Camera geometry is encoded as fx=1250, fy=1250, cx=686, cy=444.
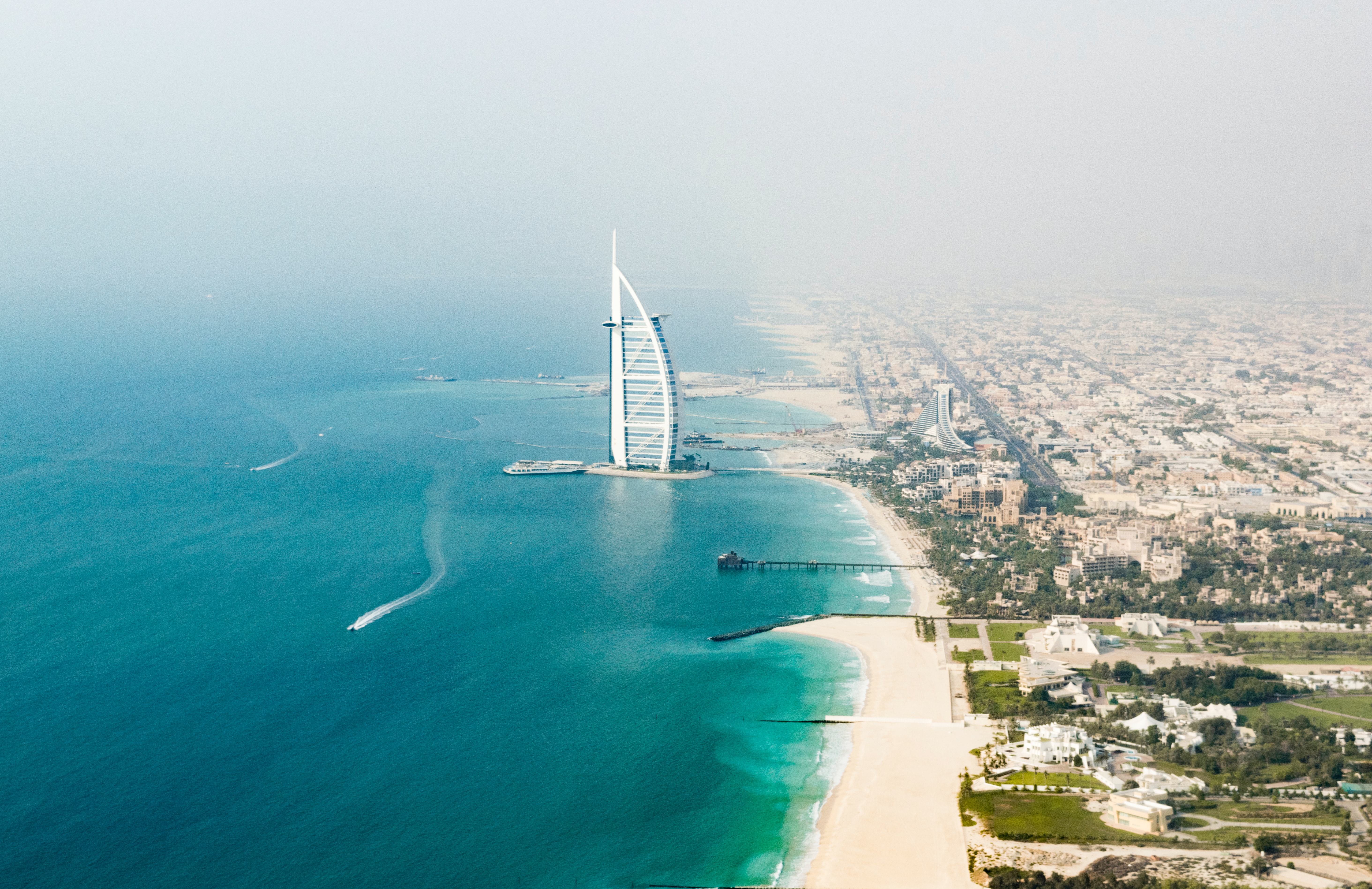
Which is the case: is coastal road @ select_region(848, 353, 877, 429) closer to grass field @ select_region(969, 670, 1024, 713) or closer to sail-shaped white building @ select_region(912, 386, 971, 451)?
sail-shaped white building @ select_region(912, 386, 971, 451)

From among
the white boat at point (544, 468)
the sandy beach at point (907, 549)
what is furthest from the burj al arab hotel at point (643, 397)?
the sandy beach at point (907, 549)

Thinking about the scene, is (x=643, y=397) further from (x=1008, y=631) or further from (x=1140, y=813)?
(x=1140, y=813)

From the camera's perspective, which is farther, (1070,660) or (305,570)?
(305,570)

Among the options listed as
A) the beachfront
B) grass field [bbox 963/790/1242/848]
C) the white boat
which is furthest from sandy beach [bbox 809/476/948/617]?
grass field [bbox 963/790/1242/848]

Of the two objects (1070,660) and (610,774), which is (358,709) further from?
(1070,660)

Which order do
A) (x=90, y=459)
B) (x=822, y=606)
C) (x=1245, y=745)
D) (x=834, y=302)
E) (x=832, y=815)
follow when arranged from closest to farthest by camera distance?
(x=832, y=815), (x=1245, y=745), (x=822, y=606), (x=90, y=459), (x=834, y=302)

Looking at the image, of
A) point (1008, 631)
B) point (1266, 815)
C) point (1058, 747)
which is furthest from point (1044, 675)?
point (1266, 815)

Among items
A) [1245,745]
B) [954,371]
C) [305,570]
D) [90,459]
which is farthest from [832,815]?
[954,371]
